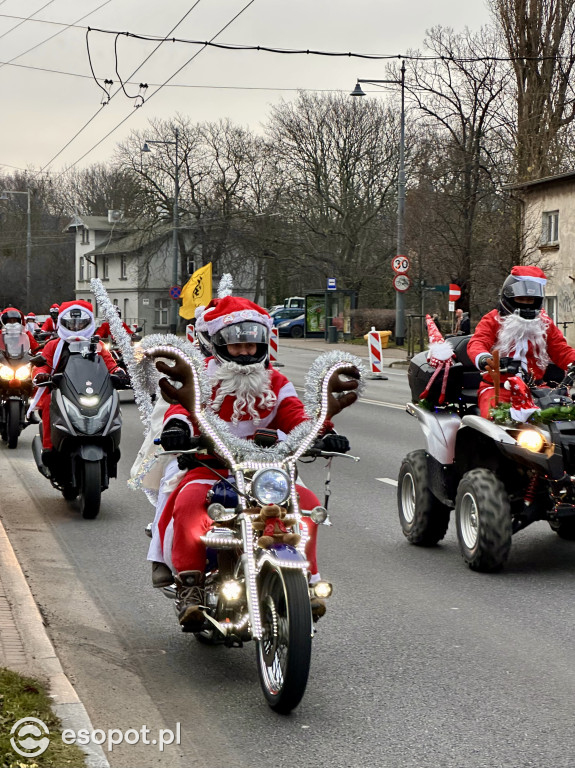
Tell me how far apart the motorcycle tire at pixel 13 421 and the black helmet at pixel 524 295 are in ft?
26.4

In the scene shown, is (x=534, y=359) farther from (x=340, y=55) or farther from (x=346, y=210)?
(x=346, y=210)

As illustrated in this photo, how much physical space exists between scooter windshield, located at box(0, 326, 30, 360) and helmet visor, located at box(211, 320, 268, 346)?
1004cm

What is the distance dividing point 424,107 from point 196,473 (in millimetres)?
41003

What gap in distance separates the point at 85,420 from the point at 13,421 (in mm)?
5221

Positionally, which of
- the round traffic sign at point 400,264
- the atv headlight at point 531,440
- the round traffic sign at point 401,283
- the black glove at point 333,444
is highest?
the round traffic sign at point 400,264

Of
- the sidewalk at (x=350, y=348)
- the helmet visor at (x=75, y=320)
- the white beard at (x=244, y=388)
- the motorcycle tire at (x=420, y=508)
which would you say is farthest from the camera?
the sidewalk at (x=350, y=348)

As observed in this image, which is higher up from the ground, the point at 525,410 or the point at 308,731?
the point at 525,410

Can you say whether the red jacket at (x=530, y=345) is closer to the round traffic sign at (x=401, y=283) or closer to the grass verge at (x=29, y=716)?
the grass verge at (x=29, y=716)

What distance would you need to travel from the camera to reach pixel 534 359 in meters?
8.29

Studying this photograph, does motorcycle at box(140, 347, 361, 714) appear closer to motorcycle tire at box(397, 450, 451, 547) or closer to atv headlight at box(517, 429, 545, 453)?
atv headlight at box(517, 429, 545, 453)

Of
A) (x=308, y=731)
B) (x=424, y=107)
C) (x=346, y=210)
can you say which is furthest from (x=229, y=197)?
(x=308, y=731)

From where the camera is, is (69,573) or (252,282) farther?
(252,282)

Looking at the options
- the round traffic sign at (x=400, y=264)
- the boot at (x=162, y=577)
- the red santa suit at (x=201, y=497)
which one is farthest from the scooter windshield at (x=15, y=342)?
the round traffic sign at (x=400, y=264)

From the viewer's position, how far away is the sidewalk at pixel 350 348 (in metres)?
38.6
